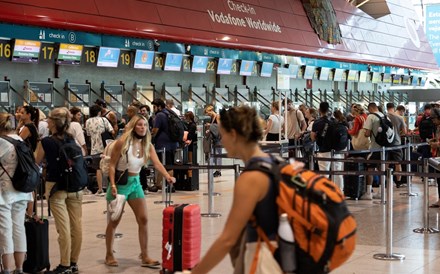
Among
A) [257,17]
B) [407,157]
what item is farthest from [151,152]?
[257,17]

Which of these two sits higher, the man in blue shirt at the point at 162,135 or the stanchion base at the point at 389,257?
the man in blue shirt at the point at 162,135

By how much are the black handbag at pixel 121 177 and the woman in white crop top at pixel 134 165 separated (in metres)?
0.02

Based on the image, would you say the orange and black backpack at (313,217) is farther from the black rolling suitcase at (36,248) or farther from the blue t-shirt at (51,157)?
the black rolling suitcase at (36,248)

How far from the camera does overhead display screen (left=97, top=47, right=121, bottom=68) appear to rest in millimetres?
18625

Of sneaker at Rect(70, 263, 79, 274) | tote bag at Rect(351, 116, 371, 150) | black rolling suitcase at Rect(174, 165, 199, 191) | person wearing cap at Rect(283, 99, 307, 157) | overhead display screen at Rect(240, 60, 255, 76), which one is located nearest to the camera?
sneaker at Rect(70, 263, 79, 274)

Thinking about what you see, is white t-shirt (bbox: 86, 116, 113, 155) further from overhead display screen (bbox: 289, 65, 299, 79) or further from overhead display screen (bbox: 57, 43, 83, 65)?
overhead display screen (bbox: 289, 65, 299, 79)

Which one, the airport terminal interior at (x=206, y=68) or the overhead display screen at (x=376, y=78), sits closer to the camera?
the airport terminal interior at (x=206, y=68)

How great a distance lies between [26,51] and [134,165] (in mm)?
9161

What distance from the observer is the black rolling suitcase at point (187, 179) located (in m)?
16.0

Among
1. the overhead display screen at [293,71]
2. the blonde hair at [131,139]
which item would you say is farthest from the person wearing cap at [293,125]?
the blonde hair at [131,139]

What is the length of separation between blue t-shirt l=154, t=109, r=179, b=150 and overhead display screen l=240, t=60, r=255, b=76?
9.48 meters

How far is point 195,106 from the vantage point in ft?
74.3

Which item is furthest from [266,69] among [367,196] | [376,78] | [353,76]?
[367,196]

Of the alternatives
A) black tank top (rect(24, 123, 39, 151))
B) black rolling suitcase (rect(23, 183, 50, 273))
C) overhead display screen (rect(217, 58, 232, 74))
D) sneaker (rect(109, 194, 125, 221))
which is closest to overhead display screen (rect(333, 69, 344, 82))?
overhead display screen (rect(217, 58, 232, 74))
